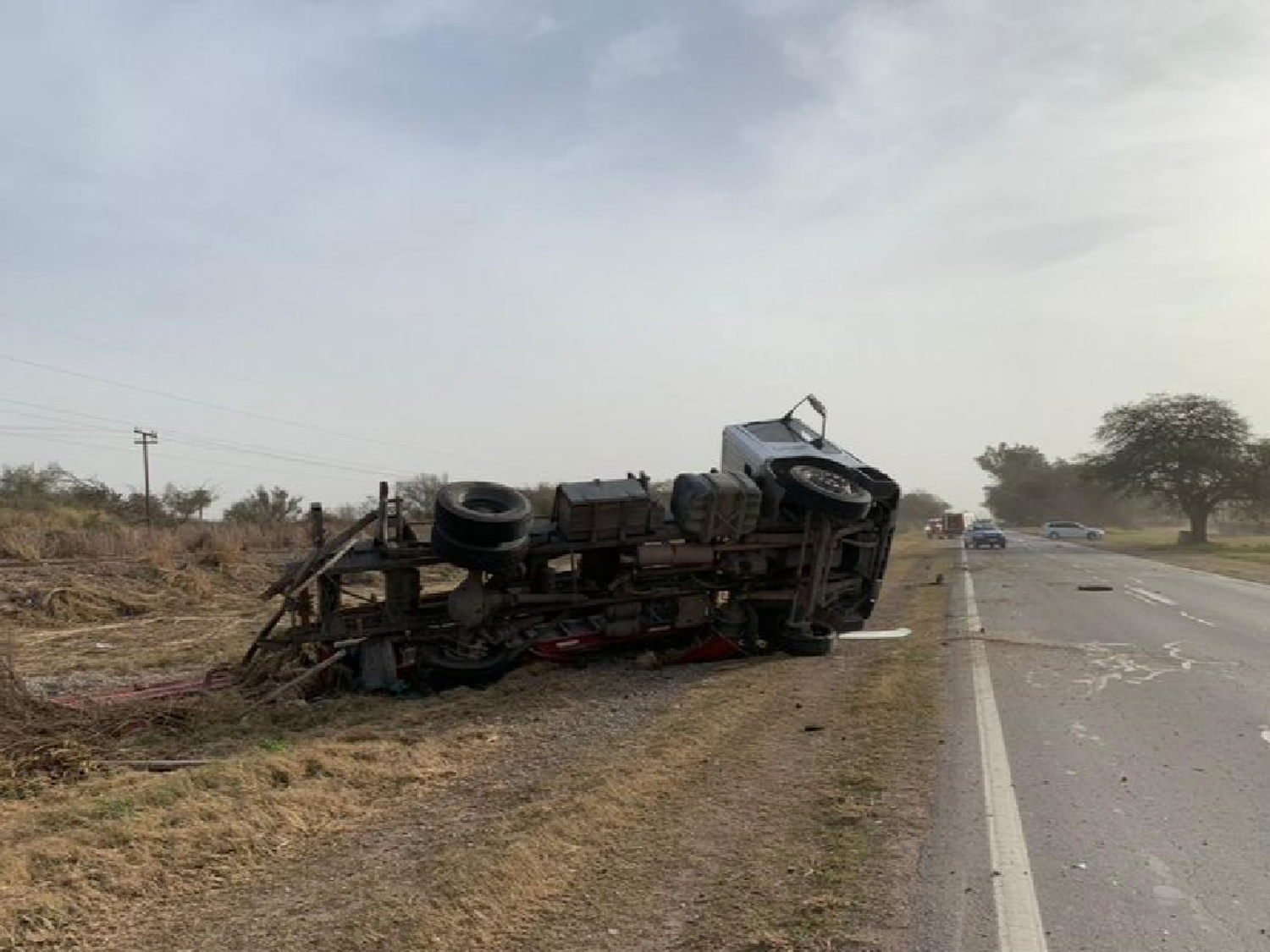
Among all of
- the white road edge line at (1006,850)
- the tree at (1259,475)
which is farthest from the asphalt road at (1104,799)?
the tree at (1259,475)

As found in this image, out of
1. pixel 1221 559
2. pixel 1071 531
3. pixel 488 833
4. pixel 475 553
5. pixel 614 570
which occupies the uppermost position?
pixel 475 553

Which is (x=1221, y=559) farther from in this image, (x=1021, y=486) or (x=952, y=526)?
(x=1021, y=486)

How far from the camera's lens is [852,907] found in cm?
409

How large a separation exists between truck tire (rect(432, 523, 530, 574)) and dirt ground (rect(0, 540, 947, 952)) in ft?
4.90

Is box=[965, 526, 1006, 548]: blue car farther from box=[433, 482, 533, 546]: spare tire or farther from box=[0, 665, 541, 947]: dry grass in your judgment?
box=[0, 665, 541, 947]: dry grass

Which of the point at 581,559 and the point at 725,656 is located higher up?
the point at 581,559

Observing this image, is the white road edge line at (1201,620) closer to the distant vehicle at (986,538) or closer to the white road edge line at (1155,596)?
the white road edge line at (1155,596)

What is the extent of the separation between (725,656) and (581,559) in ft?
6.82

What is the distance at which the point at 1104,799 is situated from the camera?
5.66 metres

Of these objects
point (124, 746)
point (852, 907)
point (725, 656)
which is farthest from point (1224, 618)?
point (124, 746)

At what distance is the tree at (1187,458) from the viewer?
53344 mm

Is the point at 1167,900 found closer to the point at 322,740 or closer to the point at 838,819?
the point at 838,819

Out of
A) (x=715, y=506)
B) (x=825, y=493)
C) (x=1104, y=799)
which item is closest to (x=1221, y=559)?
(x=825, y=493)

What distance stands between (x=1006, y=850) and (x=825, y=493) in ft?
22.3
